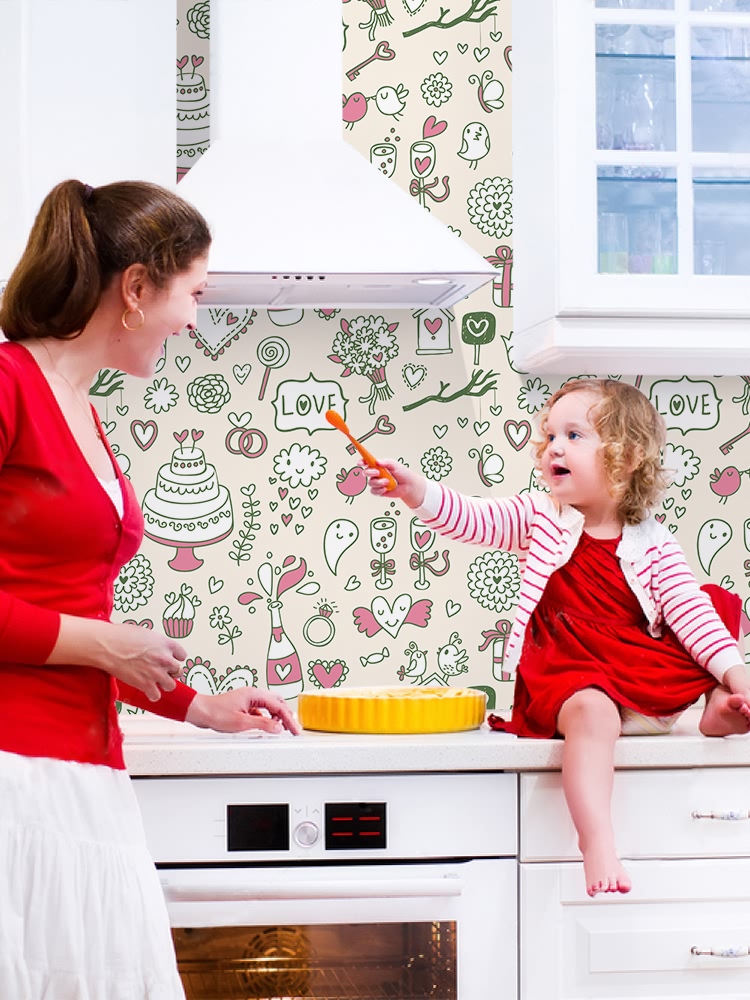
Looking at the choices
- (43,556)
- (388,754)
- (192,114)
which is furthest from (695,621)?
(192,114)

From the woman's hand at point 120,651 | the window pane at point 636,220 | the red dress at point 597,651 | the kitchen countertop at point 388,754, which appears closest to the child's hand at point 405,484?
the red dress at point 597,651

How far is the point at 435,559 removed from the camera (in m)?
2.24

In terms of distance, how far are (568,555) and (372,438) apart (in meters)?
0.55

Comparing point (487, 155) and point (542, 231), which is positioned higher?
point (487, 155)

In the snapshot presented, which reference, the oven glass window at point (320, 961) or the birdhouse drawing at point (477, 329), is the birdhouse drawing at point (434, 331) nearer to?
the birdhouse drawing at point (477, 329)

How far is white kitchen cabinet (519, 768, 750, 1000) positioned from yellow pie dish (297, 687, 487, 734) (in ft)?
0.59

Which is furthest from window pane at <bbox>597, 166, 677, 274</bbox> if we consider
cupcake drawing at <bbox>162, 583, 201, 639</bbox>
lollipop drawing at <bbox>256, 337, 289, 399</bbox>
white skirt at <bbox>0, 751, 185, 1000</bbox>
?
white skirt at <bbox>0, 751, 185, 1000</bbox>

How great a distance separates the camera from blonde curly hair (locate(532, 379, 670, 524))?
183cm

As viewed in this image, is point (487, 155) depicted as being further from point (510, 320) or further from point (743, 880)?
point (743, 880)

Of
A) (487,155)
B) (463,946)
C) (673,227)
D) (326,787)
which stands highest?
(487,155)

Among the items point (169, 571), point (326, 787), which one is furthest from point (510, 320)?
point (326, 787)

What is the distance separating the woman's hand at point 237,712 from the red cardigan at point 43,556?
28 cm

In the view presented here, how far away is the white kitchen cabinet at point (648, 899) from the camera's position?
1.64 m

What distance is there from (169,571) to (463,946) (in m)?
0.89
